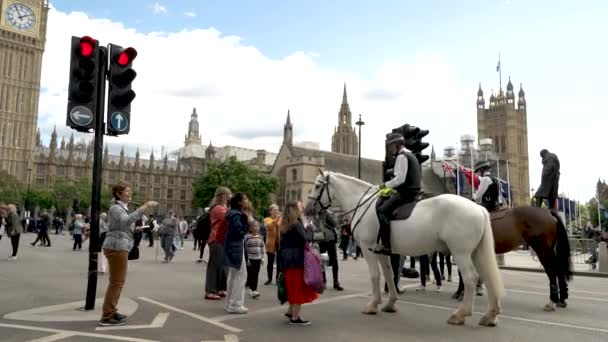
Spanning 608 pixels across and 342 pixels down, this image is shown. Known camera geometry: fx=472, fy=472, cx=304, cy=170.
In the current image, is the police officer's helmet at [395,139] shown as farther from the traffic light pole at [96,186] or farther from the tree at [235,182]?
the tree at [235,182]

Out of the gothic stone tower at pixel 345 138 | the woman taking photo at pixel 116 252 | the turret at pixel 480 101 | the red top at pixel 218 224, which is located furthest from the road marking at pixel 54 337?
the turret at pixel 480 101

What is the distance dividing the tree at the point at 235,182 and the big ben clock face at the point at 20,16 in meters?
52.2

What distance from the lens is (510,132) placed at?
116 metres

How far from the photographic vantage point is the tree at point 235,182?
71312 millimetres

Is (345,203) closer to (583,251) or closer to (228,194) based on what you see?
(228,194)

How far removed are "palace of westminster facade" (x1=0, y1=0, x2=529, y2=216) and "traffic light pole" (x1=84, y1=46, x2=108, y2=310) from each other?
75.9 m

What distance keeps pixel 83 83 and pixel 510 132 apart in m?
121

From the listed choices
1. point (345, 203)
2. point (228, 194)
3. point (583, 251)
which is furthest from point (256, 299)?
point (583, 251)

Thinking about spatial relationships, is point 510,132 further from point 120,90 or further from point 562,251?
point 120,90

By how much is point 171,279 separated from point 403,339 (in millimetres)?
8541

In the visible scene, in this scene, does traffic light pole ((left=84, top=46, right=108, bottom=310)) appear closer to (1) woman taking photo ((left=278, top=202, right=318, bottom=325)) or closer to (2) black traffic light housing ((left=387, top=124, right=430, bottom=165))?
(1) woman taking photo ((left=278, top=202, right=318, bottom=325))

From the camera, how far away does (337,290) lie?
11.7 meters

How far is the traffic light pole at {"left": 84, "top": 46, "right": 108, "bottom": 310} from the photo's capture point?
8008mm

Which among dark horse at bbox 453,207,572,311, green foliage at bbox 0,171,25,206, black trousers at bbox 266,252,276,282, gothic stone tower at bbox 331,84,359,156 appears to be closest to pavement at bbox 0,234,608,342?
black trousers at bbox 266,252,276,282
